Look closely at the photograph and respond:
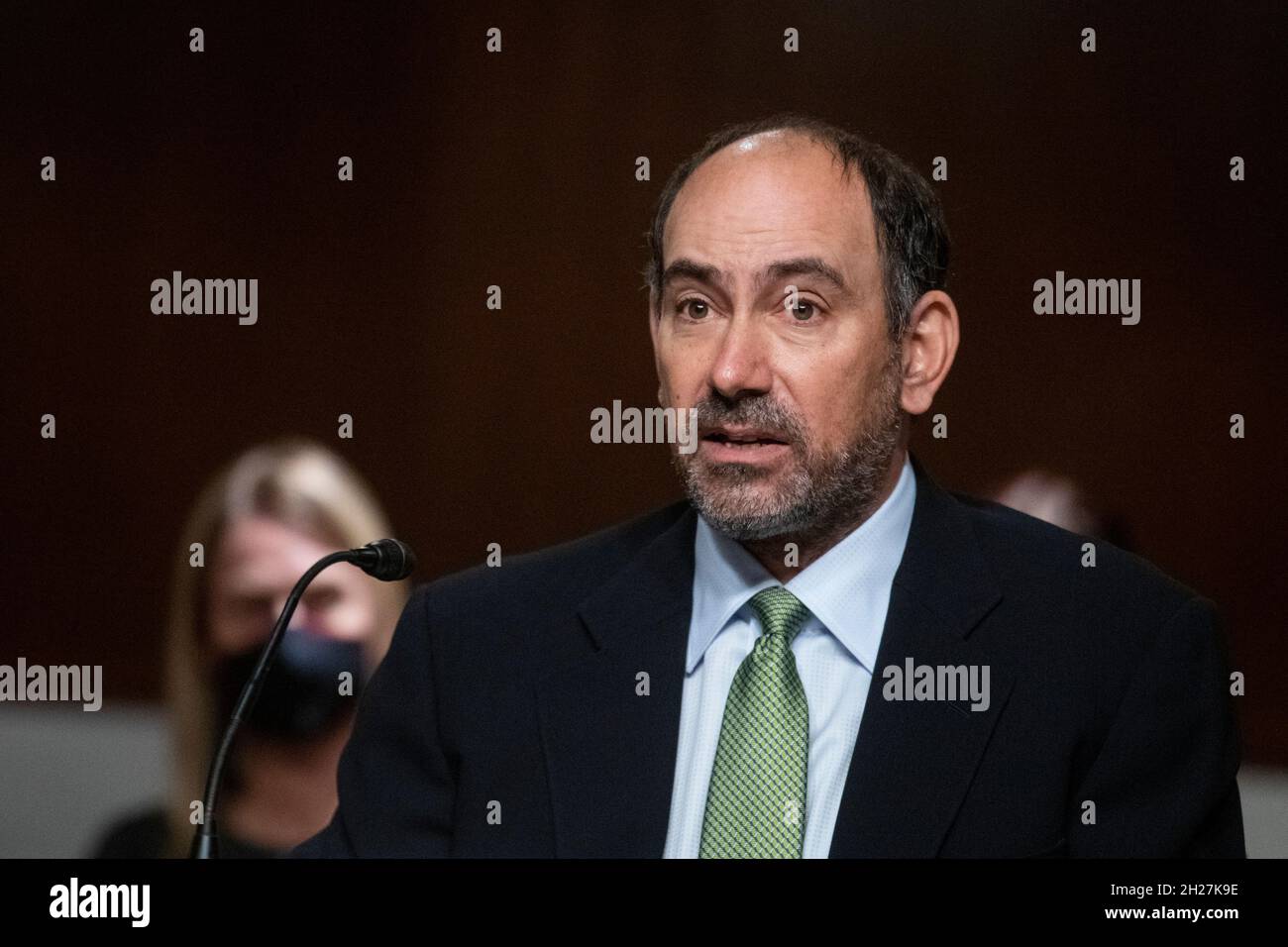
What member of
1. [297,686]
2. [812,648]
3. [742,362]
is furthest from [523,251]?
[812,648]

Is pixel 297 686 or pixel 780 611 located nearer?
pixel 780 611

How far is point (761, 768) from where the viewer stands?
1.95 m

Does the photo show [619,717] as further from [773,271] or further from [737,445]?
A: [773,271]

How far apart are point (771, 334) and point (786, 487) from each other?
0.20 meters

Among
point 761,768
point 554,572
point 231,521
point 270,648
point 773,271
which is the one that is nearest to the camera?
point 270,648

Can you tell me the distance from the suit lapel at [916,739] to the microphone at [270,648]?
0.60 m

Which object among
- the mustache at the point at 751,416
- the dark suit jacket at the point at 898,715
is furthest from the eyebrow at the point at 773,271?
the dark suit jacket at the point at 898,715

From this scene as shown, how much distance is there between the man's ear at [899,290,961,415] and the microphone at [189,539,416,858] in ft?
2.55

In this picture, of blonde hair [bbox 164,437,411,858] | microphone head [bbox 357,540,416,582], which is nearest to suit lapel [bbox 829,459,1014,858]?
microphone head [bbox 357,540,416,582]

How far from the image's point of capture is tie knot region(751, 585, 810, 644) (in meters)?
2.04

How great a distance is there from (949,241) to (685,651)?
72cm

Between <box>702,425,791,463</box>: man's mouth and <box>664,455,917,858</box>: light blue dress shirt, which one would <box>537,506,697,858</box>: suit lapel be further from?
<box>702,425,791,463</box>: man's mouth

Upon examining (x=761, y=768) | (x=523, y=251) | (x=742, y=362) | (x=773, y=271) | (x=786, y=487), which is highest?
(x=523, y=251)

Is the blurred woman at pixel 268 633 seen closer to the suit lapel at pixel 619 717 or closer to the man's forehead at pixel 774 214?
the suit lapel at pixel 619 717
